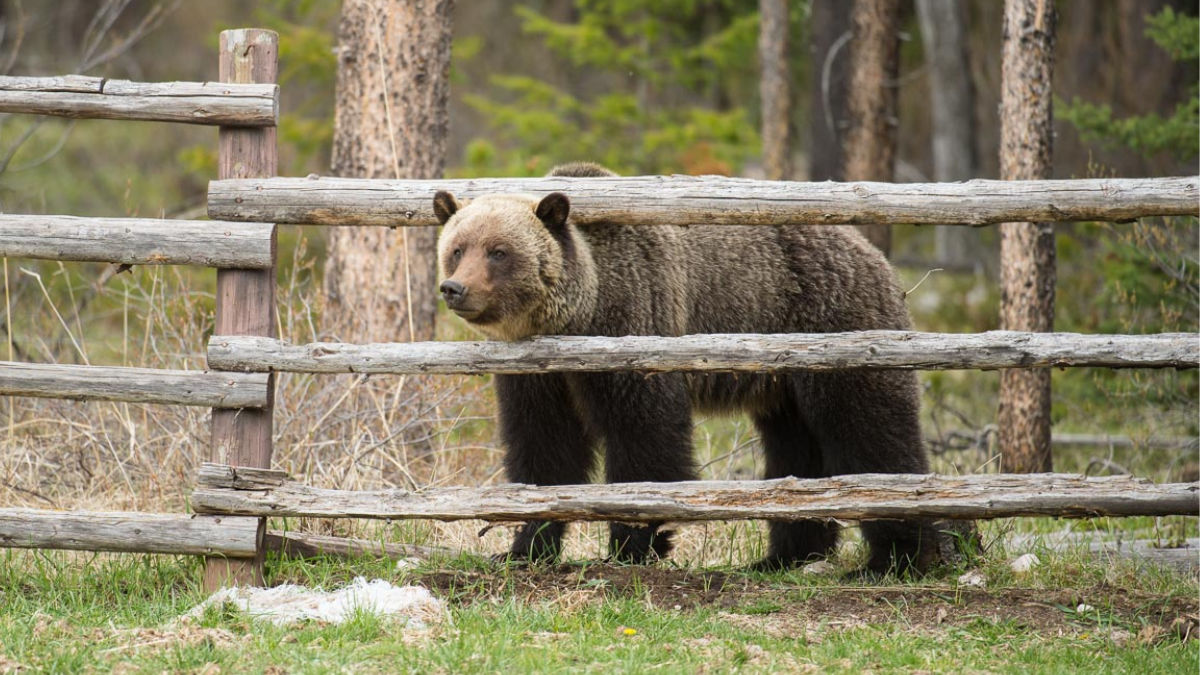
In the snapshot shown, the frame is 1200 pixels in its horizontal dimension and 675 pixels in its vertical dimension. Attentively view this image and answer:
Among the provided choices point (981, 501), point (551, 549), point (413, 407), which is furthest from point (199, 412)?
point (981, 501)

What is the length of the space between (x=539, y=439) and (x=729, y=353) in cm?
105

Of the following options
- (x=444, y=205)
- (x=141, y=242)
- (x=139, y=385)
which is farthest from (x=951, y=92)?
(x=139, y=385)

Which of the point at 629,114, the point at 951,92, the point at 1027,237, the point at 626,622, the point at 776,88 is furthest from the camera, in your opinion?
the point at 951,92

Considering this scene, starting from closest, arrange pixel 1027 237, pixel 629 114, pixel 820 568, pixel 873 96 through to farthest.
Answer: pixel 820 568, pixel 1027 237, pixel 873 96, pixel 629 114

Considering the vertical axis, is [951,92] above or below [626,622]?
above

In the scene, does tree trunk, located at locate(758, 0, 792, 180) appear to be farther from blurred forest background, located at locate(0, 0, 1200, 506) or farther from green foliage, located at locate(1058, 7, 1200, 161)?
green foliage, located at locate(1058, 7, 1200, 161)

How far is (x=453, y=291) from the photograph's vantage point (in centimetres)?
477

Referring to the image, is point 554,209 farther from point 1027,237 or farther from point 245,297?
point 1027,237

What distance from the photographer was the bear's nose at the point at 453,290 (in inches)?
187

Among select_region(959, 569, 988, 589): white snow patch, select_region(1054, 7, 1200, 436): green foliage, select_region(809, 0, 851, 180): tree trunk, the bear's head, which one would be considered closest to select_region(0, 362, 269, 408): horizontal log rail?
the bear's head

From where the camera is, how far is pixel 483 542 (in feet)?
19.7

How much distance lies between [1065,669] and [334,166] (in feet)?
16.4

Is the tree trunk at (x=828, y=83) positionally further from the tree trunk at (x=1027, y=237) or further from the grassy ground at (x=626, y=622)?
the grassy ground at (x=626, y=622)

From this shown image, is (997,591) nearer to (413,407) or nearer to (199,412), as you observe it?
(413,407)
